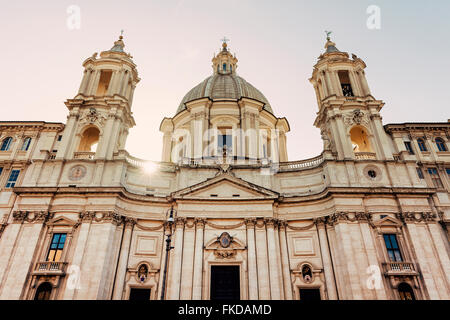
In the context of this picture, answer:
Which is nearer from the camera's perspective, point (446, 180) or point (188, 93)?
point (446, 180)

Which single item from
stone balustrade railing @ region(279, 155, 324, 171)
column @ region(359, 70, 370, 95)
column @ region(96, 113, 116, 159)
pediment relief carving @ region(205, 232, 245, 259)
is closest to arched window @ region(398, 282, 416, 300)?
stone balustrade railing @ region(279, 155, 324, 171)

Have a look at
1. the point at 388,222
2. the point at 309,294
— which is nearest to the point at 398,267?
the point at 388,222

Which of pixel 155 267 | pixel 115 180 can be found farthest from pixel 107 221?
pixel 155 267

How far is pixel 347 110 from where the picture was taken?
2622 centimetres

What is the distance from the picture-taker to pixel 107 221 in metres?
20.5

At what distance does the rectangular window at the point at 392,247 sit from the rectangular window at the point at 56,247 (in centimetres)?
2318

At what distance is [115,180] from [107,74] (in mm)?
13304

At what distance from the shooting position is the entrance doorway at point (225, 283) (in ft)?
66.5

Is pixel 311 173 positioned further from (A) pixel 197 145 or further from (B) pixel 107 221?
(B) pixel 107 221

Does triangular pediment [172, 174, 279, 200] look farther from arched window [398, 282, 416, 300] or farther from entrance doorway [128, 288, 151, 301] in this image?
arched window [398, 282, 416, 300]

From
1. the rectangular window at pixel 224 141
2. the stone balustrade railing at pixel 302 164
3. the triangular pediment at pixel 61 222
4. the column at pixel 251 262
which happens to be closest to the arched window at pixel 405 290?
the column at pixel 251 262

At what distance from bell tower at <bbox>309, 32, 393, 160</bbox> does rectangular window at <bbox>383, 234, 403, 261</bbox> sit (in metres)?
6.55

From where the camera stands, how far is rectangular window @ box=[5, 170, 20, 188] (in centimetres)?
2246
